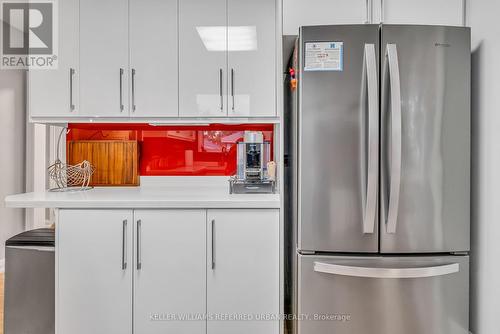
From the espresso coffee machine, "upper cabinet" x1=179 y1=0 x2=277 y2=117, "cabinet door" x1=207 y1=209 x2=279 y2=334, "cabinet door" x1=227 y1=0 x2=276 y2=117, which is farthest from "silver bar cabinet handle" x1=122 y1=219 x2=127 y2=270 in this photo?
"cabinet door" x1=227 y1=0 x2=276 y2=117

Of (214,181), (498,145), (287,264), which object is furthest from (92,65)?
(498,145)

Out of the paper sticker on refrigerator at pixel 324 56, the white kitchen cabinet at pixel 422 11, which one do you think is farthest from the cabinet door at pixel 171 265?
the white kitchen cabinet at pixel 422 11

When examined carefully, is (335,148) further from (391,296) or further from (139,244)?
(139,244)

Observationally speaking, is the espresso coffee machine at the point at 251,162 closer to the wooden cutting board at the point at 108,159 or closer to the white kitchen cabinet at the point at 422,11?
the wooden cutting board at the point at 108,159

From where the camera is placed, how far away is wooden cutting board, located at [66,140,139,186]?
94.3 inches

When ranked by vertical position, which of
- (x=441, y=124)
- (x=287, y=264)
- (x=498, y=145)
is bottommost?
(x=287, y=264)

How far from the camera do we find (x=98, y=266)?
1.77m

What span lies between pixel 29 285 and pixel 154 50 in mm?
1581

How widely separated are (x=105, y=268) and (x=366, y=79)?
169cm

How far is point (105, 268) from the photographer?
5.82 feet

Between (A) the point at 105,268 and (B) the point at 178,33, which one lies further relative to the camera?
(B) the point at 178,33

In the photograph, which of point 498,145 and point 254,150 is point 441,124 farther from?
A: point 254,150

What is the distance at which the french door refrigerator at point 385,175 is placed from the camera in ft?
5.17

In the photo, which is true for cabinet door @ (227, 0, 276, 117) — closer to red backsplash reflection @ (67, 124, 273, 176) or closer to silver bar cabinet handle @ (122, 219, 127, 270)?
red backsplash reflection @ (67, 124, 273, 176)
